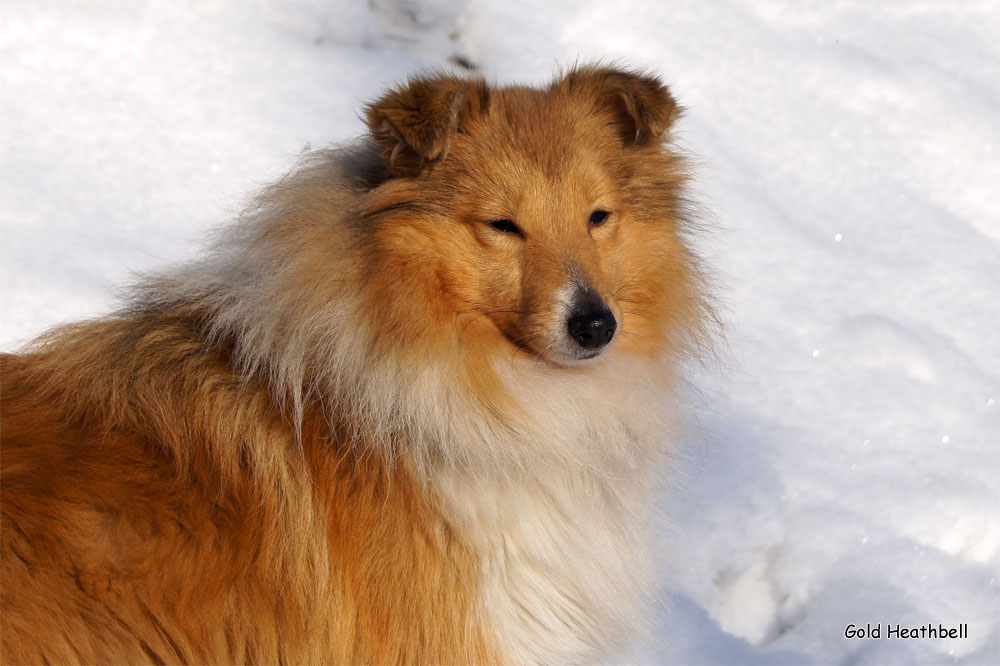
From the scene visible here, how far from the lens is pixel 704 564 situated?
13.9 ft

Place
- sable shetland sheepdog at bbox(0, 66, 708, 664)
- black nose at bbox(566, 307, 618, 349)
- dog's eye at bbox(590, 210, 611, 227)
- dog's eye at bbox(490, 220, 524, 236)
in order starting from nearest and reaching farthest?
sable shetland sheepdog at bbox(0, 66, 708, 664) → black nose at bbox(566, 307, 618, 349) → dog's eye at bbox(490, 220, 524, 236) → dog's eye at bbox(590, 210, 611, 227)

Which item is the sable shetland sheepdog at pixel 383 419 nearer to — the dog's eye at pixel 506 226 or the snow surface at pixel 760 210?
the dog's eye at pixel 506 226

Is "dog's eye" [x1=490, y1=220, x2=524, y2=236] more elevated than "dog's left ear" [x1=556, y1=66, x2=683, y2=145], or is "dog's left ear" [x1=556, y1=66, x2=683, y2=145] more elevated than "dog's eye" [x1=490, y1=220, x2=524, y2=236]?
"dog's left ear" [x1=556, y1=66, x2=683, y2=145]

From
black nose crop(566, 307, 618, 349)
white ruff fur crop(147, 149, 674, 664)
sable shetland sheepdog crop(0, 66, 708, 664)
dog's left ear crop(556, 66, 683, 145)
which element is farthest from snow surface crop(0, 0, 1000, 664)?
dog's left ear crop(556, 66, 683, 145)

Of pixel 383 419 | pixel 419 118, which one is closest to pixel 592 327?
pixel 383 419

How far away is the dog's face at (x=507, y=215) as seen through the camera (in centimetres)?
288

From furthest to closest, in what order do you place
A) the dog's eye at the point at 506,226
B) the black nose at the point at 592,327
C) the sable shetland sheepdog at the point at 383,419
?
1. the dog's eye at the point at 506,226
2. the black nose at the point at 592,327
3. the sable shetland sheepdog at the point at 383,419

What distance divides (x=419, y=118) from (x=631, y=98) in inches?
26.8

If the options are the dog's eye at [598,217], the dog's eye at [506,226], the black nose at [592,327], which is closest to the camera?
the black nose at [592,327]

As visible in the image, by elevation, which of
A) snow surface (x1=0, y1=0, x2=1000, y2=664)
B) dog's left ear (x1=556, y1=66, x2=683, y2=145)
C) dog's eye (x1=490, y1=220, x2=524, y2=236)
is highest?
dog's left ear (x1=556, y1=66, x2=683, y2=145)

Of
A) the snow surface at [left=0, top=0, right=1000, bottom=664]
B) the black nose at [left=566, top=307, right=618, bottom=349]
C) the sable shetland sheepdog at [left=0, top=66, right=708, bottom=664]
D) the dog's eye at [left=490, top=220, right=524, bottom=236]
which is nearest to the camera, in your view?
the sable shetland sheepdog at [left=0, top=66, right=708, bottom=664]

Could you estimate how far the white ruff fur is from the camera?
2.89m

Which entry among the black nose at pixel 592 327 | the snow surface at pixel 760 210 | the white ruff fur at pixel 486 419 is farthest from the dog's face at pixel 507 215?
the snow surface at pixel 760 210

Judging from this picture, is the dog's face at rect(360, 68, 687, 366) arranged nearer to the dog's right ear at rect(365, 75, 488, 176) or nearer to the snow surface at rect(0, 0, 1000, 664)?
the dog's right ear at rect(365, 75, 488, 176)
